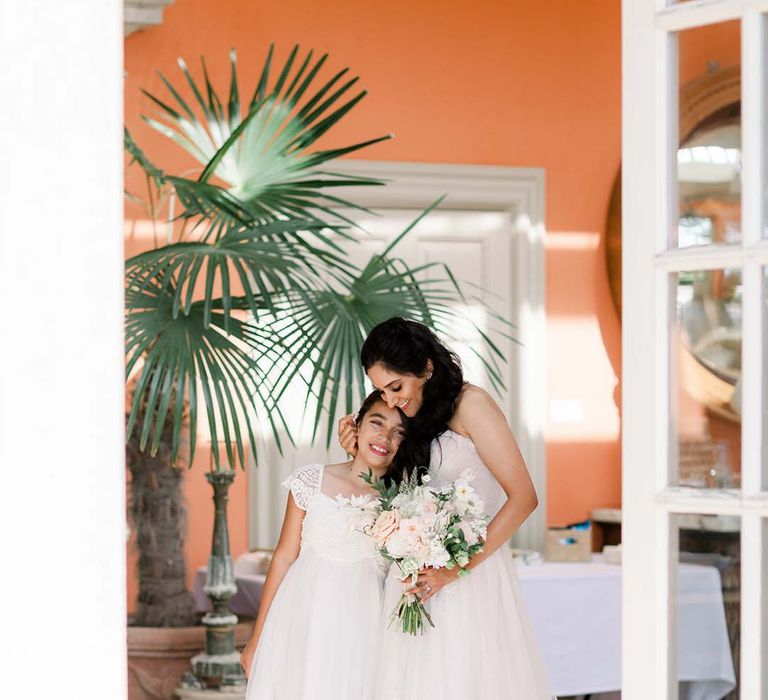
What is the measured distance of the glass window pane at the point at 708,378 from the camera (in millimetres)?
2242

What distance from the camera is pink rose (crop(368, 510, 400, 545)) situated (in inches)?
Answer: 133

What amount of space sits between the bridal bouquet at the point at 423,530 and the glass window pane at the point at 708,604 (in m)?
1.14

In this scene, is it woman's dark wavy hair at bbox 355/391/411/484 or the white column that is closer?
the white column

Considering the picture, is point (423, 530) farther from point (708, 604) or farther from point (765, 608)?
point (765, 608)

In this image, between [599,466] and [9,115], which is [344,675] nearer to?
[9,115]

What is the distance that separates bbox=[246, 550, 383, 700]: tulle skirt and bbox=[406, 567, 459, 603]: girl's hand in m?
0.25

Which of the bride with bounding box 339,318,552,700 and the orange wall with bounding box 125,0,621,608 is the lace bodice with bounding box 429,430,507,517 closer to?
the bride with bounding box 339,318,552,700

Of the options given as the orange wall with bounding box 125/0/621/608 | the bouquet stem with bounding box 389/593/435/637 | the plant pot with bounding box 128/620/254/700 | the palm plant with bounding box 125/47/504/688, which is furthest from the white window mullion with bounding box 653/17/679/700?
the orange wall with bounding box 125/0/621/608

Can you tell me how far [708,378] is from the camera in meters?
2.26

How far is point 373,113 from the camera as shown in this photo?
629cm

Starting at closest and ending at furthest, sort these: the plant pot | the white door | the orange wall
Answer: the white door, the plant pot, the orange wall

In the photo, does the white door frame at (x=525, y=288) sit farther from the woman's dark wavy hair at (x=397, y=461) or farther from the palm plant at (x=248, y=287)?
the woman's dark wavy hair at (x=397, y=461)

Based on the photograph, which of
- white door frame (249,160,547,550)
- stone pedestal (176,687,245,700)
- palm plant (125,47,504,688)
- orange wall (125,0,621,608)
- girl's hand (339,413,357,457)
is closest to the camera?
girl's hand (339,413,357,457)

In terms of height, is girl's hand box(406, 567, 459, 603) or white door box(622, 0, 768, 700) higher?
white door box(622, 0, 768, 700)
